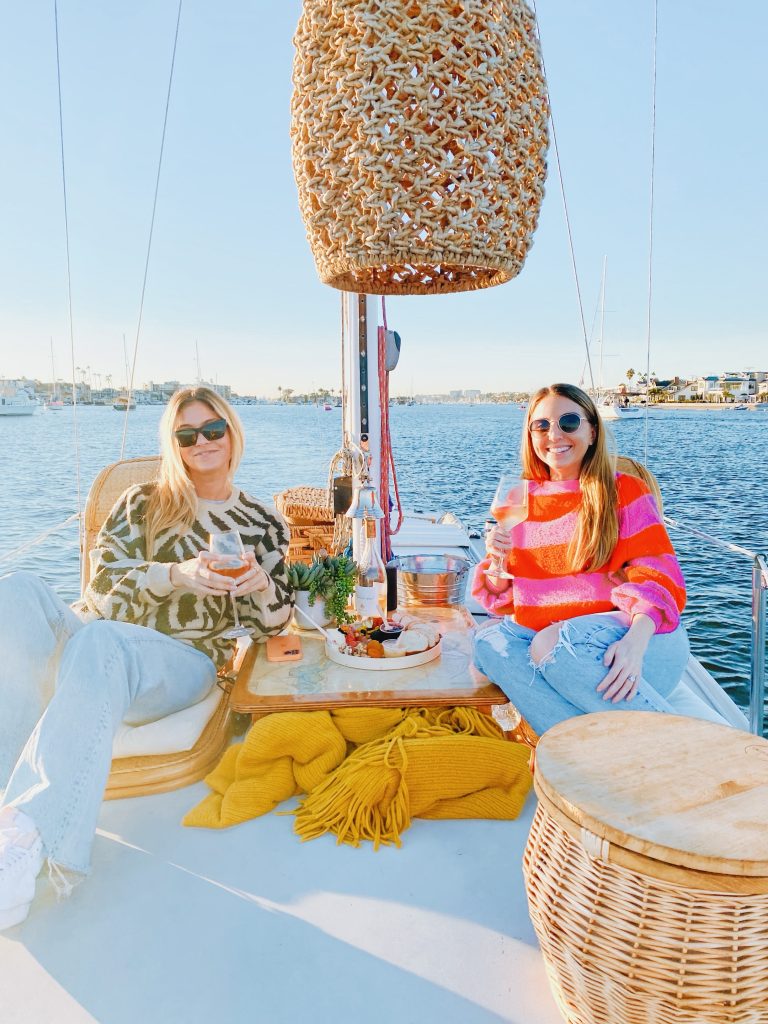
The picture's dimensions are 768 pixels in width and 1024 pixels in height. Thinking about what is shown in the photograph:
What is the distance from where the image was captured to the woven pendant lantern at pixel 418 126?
96cm

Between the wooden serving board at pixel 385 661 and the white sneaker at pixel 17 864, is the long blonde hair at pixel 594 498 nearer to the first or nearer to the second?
the wooden serving board at pixel 385 661

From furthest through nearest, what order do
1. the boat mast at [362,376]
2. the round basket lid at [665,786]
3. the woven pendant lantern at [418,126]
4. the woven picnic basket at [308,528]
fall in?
the woven picnic basket at [308,528] < the boat mast at [362,376] < the woven pendant lantern at [418,126] < the round basket lid at [665,786]

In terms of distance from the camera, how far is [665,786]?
92cm

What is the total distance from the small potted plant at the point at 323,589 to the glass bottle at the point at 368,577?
1.8 inches

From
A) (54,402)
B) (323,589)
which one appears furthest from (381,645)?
(54,402)

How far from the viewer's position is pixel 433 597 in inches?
98.0

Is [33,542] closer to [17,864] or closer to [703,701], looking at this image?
[17,864]

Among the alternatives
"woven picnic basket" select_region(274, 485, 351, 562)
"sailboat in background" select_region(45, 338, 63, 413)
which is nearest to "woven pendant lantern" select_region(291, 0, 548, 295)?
"woven picnic basket" select_region(274, 485, 351, 562)

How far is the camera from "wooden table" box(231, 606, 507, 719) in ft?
5.61

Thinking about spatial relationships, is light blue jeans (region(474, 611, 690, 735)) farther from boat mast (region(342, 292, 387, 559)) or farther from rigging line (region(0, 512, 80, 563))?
rigging line (region(0, 512, 80, 563))

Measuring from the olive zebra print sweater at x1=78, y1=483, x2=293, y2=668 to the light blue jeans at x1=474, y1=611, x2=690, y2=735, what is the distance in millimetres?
666

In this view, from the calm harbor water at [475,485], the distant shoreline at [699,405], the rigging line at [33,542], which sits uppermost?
the distant shoreline at [699,405]

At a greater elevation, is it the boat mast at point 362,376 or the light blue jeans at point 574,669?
the boat mast at point 362,376

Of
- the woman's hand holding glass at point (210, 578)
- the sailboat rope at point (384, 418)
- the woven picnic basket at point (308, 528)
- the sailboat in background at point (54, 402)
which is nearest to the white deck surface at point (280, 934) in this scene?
the woman's hand holding glass at point (210, 578)
